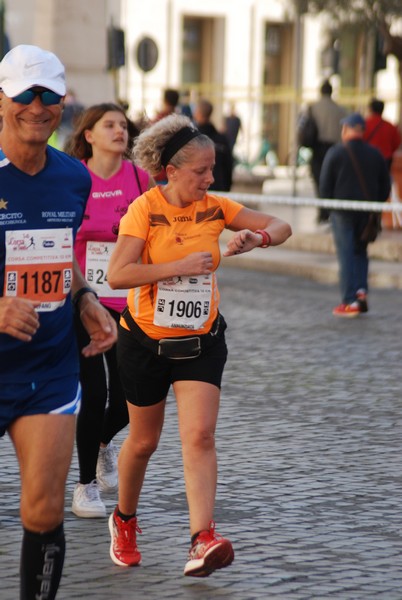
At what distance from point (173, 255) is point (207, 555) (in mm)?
1095

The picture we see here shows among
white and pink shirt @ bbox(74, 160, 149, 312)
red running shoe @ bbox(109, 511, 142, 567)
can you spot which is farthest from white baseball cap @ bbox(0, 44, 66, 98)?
white and pink shirt @ bbox(74, 160, 149, 312)

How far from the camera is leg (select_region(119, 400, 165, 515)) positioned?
5.73m

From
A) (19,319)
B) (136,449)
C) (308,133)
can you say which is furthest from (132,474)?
(308,133)

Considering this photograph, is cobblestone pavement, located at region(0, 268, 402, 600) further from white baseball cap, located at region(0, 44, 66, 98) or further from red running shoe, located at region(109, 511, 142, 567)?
white baseball cap, located at region(0, 44, 66, 98)

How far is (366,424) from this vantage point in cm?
866

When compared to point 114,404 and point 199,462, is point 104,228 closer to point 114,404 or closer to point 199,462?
point 114,404

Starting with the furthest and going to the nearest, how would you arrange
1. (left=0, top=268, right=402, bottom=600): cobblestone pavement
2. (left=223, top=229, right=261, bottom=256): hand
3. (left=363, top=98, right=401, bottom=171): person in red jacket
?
(left=363, top=98, right=401, bottom=171): person in red jacket < (left=223, top=229, right=261, bottom=256): hand < (left=0, top=268, right=402, bottom=600): cobblestone pavement

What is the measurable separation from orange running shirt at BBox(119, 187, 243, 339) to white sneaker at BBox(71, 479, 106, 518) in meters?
1.05

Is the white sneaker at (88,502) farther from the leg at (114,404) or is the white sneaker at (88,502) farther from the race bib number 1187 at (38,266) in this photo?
the race bib number 1187 at (38,266)

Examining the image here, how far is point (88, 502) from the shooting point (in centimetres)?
647

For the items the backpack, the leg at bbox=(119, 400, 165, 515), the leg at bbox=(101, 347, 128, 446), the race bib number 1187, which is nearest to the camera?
the race bib number 1187

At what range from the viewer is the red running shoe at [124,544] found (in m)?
5.69

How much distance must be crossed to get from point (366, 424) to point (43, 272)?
4342 millimetres

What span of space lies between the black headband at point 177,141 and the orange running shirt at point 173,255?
A: 142mm
